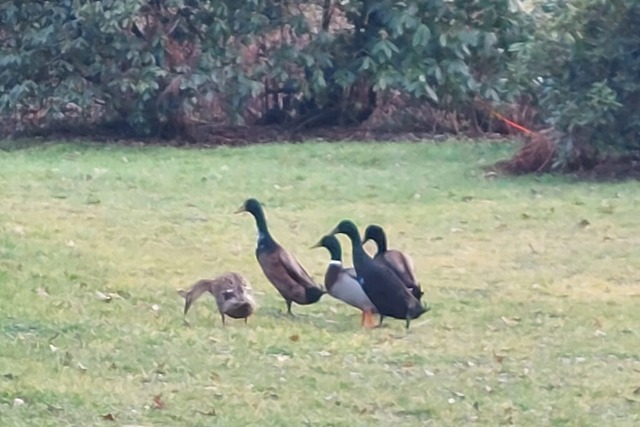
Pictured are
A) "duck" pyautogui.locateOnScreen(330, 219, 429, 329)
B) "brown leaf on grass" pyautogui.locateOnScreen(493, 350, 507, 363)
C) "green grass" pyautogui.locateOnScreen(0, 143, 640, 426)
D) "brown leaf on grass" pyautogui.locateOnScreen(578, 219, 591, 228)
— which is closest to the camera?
"green grass" pyautogui.locateOnScreen(0, 143, 640, 426)

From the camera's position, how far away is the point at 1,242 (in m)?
10.9

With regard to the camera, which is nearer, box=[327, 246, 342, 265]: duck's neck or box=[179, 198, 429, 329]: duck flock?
box=[179, 198, 429, 329]: duck flock

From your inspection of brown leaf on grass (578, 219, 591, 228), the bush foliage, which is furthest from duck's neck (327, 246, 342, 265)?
the bush foliage

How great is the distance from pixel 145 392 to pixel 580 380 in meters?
2.22

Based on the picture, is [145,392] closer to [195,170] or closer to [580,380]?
[580,380]

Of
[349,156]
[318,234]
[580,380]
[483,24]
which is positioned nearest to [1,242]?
[318,234]

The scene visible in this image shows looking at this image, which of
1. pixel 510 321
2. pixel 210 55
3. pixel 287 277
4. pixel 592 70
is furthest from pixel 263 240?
pixel 210 55

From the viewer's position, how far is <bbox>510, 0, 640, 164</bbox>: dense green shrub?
1591cm

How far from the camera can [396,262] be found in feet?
31.7

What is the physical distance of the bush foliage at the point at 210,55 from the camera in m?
19.4

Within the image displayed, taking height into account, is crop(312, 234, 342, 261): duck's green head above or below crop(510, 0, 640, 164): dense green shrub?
below

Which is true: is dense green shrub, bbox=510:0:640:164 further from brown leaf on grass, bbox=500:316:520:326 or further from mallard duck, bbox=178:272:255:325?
mallard duck, bbox=178:272:255:325

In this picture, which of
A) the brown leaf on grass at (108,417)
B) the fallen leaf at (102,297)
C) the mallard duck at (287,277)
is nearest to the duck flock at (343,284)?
the mallard duck at (287,277)

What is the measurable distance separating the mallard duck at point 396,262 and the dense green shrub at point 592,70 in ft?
20.9
